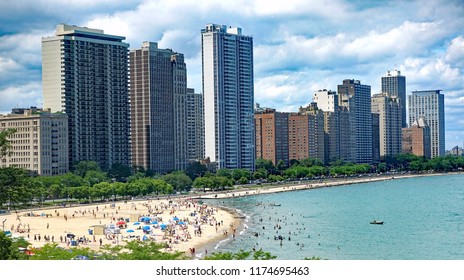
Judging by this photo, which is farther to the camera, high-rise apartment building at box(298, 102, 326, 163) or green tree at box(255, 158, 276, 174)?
high-rise apartment building at box(298, 102, 326, 163)

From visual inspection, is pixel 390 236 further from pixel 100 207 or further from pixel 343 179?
pixel 343 179

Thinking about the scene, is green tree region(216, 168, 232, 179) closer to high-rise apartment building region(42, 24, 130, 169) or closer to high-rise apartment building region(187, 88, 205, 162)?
high-rise apartment building region(187, 88, 205, 162)

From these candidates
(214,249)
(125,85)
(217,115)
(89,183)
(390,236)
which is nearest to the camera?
(214,249)

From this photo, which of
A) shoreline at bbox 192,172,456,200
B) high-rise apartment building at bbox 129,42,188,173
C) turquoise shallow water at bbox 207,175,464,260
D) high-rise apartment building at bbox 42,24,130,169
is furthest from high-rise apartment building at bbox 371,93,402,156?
turquoise shallow water at bbox 207,175,464,260

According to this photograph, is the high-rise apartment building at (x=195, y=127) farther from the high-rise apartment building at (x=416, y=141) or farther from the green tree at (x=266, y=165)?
the high-rise apartment building at (x=416, y=141)
